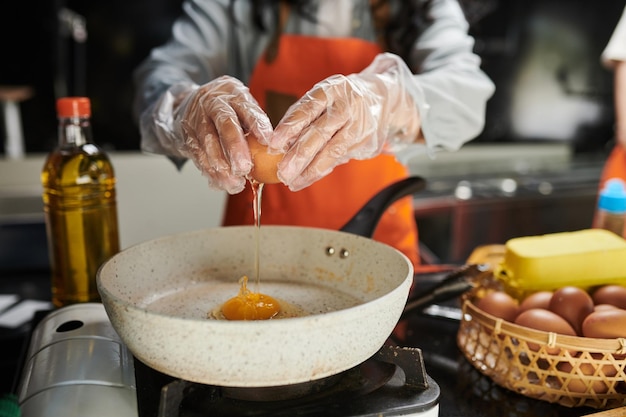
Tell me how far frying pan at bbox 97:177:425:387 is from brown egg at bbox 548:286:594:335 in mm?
268

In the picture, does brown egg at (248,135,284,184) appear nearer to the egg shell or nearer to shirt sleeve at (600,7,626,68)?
the egg shell

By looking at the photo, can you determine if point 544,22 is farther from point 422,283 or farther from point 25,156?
point 25,156

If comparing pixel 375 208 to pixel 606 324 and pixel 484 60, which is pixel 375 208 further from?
pixel 484 60

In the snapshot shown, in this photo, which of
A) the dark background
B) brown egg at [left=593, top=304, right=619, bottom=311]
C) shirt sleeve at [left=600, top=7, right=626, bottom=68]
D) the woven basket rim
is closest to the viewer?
the woven basket rim

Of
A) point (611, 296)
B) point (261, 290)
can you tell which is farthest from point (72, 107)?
point (611, 296)

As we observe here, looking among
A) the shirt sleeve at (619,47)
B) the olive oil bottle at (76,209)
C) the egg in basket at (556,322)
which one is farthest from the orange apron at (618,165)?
the olive oil bottle at (76,209)

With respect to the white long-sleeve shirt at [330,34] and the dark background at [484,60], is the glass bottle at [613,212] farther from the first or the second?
the dark background at [484,60]

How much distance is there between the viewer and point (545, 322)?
78 cm

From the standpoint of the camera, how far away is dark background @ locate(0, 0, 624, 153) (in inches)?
100

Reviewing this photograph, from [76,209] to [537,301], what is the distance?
2.64 ft

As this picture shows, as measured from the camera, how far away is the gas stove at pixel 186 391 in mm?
611

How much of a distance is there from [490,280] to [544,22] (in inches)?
100

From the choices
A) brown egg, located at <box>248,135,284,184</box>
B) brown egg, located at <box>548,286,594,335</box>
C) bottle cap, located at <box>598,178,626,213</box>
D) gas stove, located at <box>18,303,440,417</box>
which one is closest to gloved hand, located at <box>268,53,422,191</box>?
brown egg, located at <box>248,135,284,184</box>

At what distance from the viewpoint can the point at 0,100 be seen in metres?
2.51
